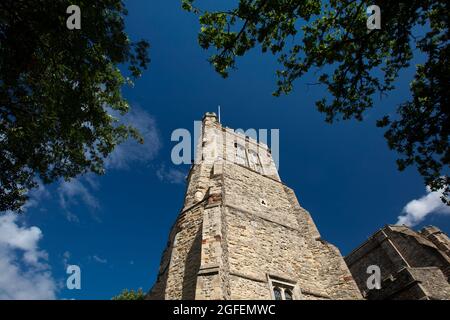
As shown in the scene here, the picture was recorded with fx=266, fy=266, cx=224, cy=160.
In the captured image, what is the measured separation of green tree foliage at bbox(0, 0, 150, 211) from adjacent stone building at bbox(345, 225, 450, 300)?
14.5m

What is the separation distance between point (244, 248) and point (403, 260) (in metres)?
15.2

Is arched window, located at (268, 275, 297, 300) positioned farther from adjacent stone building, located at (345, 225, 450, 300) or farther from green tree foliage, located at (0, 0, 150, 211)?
green tree foliage, located at (0, 0, 150, 211)

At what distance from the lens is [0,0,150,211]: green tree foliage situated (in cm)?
700

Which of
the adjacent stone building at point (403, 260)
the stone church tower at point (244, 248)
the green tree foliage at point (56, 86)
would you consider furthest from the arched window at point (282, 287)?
the green tree foliage at point (56, 86)

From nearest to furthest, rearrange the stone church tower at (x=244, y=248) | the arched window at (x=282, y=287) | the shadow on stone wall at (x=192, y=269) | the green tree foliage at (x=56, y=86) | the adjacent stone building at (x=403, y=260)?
the green tree foliage at (x=56, y=86) → the stone church tower at (x=244, y=248) → the shadow on stone wall at (x=192, y=269) → the arched window at (x=282, y=287) → the adjacent stone building at (x=403, y=260)

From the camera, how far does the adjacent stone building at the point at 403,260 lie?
12.6 m

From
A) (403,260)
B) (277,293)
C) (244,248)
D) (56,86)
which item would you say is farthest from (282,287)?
(403,260)

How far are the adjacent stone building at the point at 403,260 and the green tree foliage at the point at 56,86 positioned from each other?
14.5m

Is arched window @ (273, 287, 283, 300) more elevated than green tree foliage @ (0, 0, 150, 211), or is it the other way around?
green tree foliage @ (0, 0, 150, 211)

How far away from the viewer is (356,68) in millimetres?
8477

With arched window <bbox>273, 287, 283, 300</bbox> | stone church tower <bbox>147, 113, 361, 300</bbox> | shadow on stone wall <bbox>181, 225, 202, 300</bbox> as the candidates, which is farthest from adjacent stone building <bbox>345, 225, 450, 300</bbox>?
shadow on stone wall <bbox>181, 225, 202, 300</bbox>

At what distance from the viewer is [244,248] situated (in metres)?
10.7

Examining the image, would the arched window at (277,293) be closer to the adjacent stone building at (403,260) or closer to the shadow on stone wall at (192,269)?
the shadow on stone wall at (192,269)
